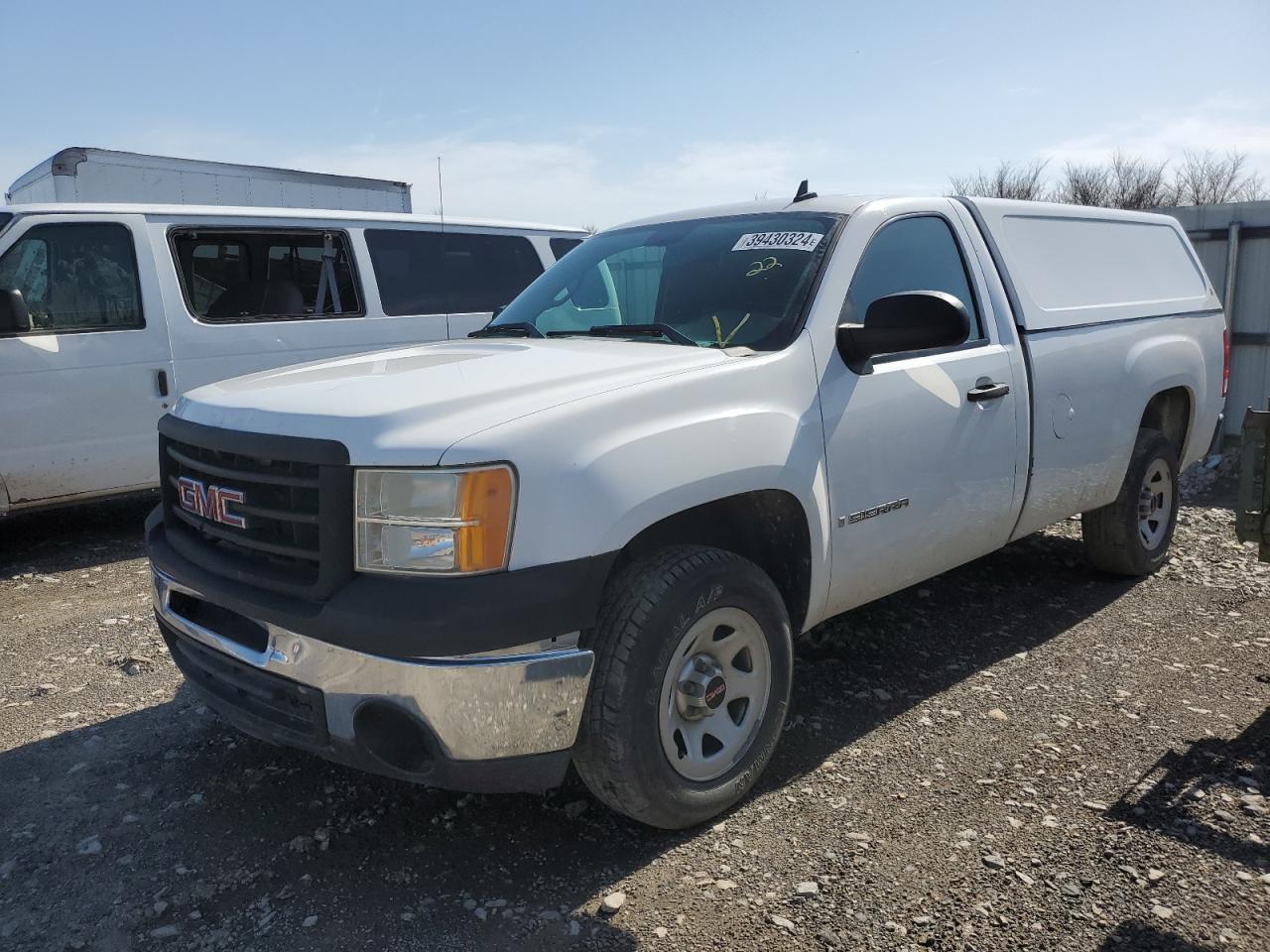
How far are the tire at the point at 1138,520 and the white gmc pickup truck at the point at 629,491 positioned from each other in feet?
2.31

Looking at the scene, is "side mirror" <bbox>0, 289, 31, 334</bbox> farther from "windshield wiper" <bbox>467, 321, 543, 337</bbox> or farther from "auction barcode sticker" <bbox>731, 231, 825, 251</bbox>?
"auction barcode sticker" <bbox>731, 231, 825, 251</bbox>

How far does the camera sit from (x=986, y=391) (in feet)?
12.2

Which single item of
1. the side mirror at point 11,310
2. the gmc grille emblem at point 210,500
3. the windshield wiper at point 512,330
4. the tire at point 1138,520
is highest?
the side mirror at point 11,310

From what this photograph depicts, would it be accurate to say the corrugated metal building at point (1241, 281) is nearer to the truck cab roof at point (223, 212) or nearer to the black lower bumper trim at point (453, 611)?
the truck cab roof at point (223, 212)

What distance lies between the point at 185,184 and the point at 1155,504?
948 cm

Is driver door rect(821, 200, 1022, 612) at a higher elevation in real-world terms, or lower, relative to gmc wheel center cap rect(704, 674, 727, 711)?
higher

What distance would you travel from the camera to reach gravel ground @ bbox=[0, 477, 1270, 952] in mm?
2520

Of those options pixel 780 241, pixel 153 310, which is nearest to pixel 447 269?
pixel 153 310

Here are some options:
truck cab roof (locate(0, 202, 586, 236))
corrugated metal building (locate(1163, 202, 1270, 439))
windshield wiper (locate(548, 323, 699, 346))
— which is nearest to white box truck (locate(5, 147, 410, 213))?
truck cab roof (locate(0, 202, 586, 236))

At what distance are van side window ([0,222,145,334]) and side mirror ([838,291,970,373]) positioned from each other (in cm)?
480

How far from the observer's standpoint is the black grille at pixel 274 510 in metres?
2.44

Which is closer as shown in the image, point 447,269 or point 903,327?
point 903,327

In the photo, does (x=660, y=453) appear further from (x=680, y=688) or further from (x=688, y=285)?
(x=688, y=285)

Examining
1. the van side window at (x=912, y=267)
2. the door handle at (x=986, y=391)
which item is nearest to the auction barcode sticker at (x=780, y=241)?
the van side window at (x=912, y=267)
